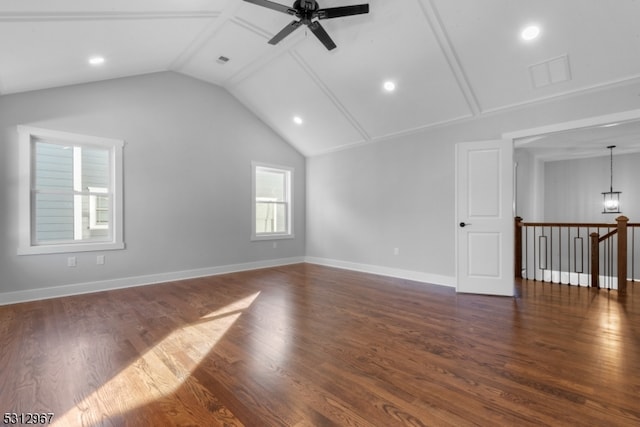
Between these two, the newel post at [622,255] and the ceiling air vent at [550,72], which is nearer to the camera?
the ceiling air vent at [550,72]

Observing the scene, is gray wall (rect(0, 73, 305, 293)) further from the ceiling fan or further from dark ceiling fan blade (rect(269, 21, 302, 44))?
the ceiling fan

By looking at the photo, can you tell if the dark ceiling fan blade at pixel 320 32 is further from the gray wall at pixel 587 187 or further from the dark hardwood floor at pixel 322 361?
the gray wall at pixel 587 187

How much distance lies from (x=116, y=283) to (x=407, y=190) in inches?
186

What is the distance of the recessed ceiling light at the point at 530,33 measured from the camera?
307cm

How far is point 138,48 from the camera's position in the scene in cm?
371

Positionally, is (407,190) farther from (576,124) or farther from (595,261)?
(595,261)

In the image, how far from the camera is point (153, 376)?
1.99 metres

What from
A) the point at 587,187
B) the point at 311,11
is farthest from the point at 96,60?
the point at 587,187

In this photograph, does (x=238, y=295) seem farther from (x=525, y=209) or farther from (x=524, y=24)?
(x=525, y=209)

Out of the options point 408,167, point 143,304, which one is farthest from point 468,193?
point 143,304

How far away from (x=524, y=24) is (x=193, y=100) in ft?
15.6

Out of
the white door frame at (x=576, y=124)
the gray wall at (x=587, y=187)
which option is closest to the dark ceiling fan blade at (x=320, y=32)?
the white door frame at (x=576, y=124)

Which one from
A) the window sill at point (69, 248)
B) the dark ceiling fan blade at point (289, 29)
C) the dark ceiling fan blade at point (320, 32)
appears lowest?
the window sill at point (69, 248)

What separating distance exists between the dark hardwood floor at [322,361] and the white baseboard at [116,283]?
0.21 meters
